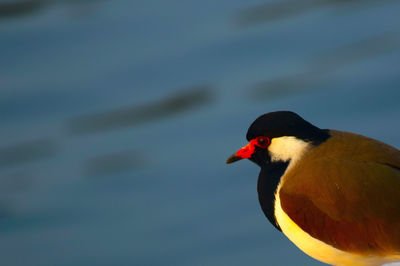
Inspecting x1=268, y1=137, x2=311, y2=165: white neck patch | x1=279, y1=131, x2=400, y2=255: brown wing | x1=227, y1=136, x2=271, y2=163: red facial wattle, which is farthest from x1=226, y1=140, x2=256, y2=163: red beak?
x1=279, y1=131, x2=400, y2=255: brown wing

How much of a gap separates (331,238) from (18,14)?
598 centimetres

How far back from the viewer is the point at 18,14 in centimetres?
966

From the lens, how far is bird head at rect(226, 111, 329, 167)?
A: 466 cm

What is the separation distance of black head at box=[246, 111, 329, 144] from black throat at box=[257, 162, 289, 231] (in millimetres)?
186

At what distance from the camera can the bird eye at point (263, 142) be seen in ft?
15.6

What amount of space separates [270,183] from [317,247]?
1.38 feet

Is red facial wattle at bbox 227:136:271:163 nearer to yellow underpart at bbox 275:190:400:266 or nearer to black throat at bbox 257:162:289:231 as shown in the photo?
black throat at bbox 257:162:289:231

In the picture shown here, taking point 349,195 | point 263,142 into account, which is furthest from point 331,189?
point 263,142

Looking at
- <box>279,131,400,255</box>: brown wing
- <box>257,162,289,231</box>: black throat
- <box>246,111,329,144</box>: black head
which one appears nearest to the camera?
<box>279,131,400,255</box>: brown wing

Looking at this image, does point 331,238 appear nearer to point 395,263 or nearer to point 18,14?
point 395,263

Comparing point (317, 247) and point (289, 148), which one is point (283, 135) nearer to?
point (289, 148)

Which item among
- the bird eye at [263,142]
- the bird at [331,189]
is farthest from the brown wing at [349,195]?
the bird eye at [263,142]

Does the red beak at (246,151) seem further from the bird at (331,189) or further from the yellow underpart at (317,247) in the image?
the yellow underpart at (317,247)

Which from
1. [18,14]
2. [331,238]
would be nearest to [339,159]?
[331,238]
